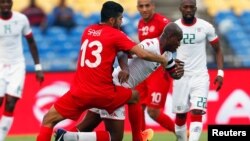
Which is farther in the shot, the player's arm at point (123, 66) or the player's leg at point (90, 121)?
the player's leg at point (90, 121)

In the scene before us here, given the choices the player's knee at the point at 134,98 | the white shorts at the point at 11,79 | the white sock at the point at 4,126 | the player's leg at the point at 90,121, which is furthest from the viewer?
the white shorts at the point at 11,79

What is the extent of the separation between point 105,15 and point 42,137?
171 cm

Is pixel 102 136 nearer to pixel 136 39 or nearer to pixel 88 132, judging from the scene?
pixel 88 132

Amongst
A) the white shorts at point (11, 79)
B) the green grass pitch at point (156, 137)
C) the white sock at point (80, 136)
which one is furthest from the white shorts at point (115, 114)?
the green grass pitch at point (156, 137)

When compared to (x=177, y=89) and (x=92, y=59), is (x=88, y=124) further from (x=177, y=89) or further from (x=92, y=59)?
(x=177, y=89)

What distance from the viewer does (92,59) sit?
36.4 ft

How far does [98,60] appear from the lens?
436 inches

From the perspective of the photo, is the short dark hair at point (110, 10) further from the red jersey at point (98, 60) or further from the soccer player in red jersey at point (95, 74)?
the red jersey at point (98, 60)

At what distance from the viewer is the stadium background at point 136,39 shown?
17.2 metres

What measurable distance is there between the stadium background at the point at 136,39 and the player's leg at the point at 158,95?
270cm

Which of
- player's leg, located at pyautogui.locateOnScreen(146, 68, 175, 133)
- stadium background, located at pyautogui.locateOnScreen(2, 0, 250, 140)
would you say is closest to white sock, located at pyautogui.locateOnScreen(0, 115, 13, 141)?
player's leg, located at pyautogui.locateOnScreen(146, 68, 175, 133)

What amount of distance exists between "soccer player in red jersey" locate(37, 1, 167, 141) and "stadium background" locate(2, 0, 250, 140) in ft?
19.6

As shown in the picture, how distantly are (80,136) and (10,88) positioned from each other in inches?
107

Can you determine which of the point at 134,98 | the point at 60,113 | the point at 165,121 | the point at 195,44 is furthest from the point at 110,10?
the point at 165,121
